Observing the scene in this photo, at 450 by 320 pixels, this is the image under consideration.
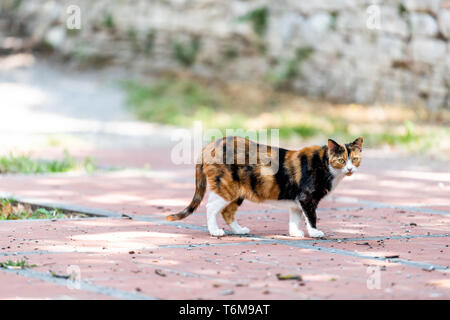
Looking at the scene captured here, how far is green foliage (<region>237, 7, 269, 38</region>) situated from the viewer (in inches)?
959

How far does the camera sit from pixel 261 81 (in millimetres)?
24719

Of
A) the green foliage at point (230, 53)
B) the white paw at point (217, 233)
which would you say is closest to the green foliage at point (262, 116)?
the green foliage at point (230, 53)

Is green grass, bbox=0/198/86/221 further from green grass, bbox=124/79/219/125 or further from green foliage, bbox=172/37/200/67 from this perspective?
green foliage, bbox=172/37/200/67

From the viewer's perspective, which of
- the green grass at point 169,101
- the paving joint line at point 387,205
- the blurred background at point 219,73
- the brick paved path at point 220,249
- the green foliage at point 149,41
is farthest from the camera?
the green foliage at point 149,41

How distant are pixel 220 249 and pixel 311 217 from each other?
3.33ft

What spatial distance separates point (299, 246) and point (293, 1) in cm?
1718

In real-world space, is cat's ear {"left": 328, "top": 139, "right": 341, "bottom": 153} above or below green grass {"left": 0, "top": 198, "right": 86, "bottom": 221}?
above

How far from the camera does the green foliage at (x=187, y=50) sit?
1009 inches

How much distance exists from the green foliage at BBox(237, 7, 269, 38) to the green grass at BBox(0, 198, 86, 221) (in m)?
15.4

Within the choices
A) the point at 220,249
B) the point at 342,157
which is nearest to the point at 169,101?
the point at 342,157

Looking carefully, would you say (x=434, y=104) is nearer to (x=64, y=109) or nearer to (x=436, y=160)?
(x=436, y=160)

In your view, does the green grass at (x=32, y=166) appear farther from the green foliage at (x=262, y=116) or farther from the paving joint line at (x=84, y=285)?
the paving joint line at (x=84, y=285)

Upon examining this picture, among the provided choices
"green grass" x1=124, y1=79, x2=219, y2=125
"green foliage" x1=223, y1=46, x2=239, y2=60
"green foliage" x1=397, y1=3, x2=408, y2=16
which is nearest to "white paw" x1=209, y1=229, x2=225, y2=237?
"green grass" x1=124, y1=79, x2=219, y2=125

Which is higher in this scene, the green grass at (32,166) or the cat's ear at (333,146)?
the cat's ear at (333,146)
